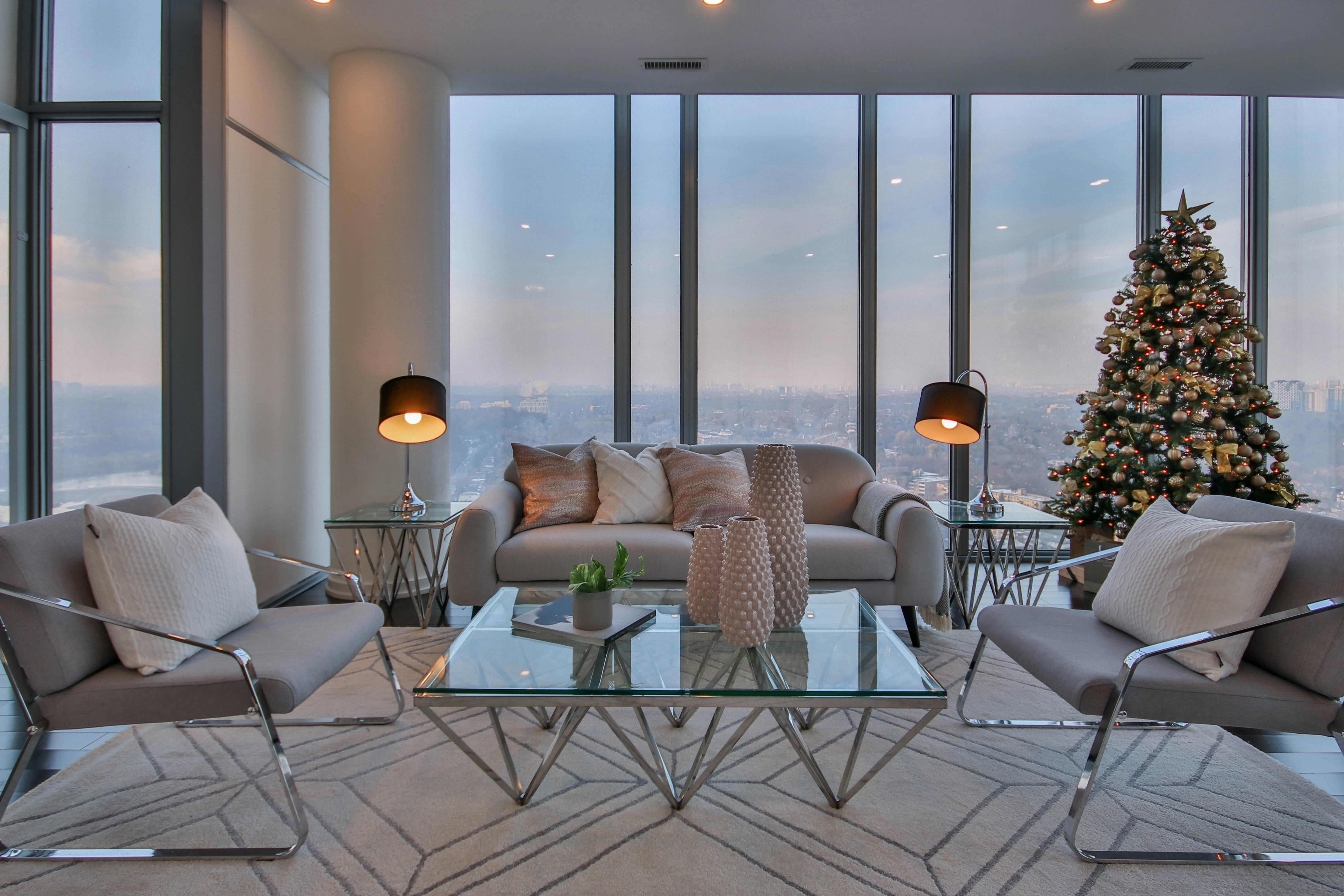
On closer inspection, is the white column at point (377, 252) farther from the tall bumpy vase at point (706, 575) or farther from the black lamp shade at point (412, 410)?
the tall bumpy vase at point (706, 575)

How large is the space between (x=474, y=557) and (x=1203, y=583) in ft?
8.22

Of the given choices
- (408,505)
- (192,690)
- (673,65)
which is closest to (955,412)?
(673,65)

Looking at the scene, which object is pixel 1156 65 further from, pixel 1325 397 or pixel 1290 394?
pixel 1325 397

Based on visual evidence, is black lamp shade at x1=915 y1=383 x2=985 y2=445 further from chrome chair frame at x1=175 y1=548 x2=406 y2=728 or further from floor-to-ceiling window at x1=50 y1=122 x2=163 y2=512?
floor-to-ceiling window at x1=50 y1=122 x2=163 y2=512

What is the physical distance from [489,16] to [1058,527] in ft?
12.0

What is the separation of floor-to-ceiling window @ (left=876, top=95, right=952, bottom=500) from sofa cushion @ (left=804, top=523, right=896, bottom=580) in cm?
163

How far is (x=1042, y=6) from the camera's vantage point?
3424mm

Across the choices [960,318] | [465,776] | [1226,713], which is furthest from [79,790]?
[960,318]

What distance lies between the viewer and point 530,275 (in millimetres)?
4488

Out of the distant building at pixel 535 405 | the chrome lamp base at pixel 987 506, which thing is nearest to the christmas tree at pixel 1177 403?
the chrome lamp base at pixel 987 506

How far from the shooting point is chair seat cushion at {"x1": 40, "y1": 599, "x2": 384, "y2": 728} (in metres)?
1.61

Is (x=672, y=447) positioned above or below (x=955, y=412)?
below

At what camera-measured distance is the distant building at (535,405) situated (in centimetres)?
448

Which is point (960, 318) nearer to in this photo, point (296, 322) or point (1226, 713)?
point (1226, 713)
